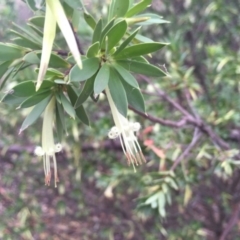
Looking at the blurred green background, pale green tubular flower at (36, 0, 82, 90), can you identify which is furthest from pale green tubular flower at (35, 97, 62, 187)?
the blurred green background

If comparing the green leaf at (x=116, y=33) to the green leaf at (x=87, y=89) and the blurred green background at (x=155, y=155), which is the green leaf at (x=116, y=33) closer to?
the green leaf at (x=87, y=89)

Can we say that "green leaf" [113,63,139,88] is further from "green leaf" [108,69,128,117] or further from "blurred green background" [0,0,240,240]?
"blurred green background" [0,0,240,240]

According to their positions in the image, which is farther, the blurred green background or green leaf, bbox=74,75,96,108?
the blurred green background

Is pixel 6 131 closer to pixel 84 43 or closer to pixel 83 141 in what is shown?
pixel 83 141

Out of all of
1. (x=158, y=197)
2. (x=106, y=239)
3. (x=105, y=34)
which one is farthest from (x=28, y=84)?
(x=106, y=239)

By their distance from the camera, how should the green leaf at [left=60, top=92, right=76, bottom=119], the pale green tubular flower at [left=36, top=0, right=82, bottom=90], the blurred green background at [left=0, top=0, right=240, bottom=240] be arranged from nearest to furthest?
the pale green tubular flower at [left=36, top=0, right=82, bottom=90] < the green leaf at [left=60, top=92, right=76, bottom=119] < the blurred green background at [left=0, top=0, right=240, bottom=240]

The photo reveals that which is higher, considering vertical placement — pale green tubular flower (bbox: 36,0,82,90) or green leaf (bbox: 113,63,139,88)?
pale green tubular flower (bbox: 36,0,82,90)

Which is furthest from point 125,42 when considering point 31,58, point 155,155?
point 155,155
